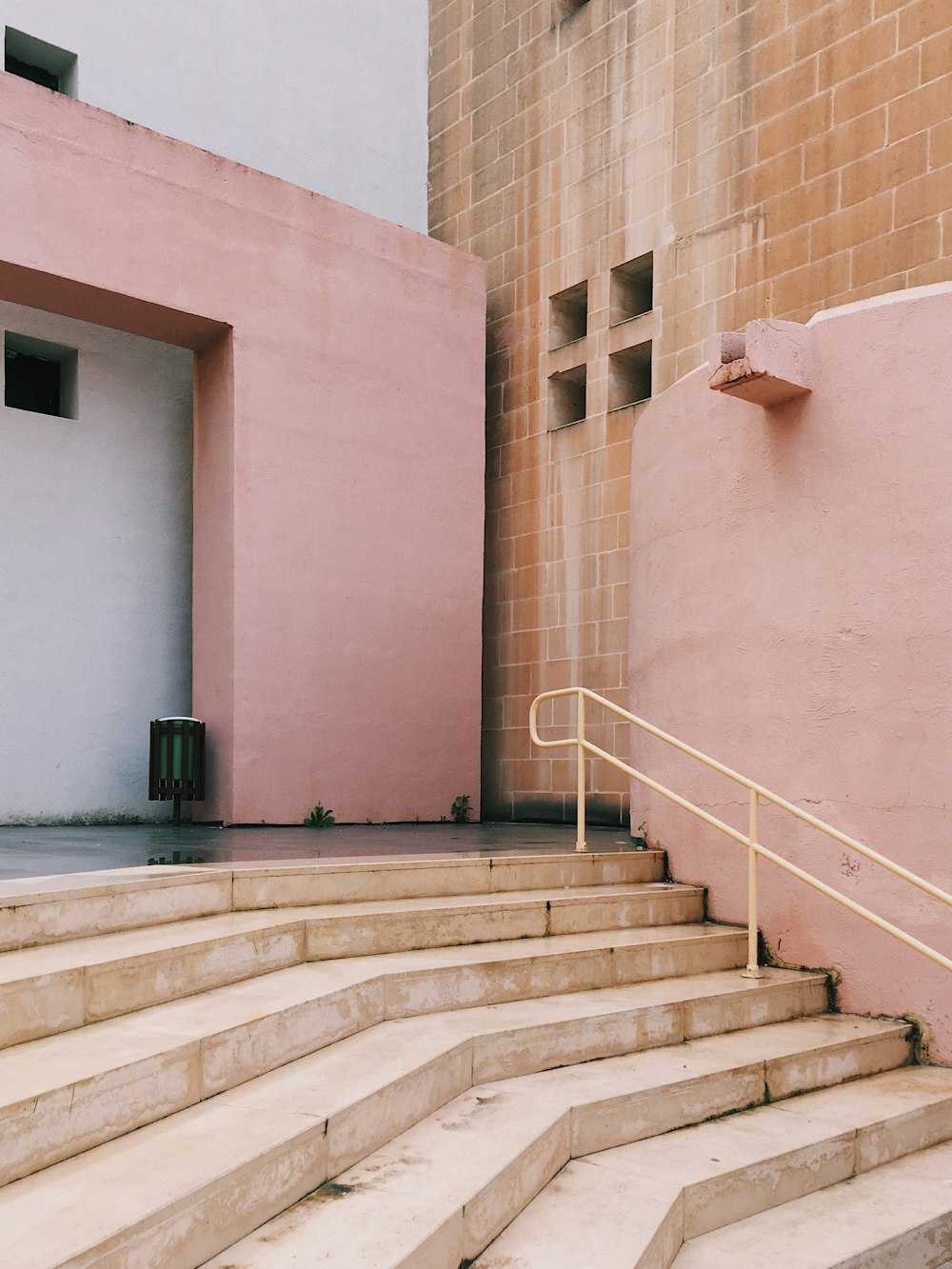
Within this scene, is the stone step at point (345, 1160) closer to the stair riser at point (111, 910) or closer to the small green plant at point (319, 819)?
the stair riser at point (111, 910)

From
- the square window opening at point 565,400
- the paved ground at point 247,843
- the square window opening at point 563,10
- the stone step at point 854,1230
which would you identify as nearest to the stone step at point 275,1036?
the stone step at point 854,1230

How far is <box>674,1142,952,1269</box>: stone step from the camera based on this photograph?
380 cm

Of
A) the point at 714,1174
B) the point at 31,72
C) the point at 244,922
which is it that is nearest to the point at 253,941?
the point at 244,922

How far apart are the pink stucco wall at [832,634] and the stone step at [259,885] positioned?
2.46ft

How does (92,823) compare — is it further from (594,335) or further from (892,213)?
(892,213)

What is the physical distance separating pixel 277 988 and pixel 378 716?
6.21 metres

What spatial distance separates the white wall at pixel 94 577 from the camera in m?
9.49

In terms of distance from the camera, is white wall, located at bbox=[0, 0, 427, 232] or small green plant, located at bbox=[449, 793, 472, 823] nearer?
white wall, located at bbox=[0, 0, 427, 232]

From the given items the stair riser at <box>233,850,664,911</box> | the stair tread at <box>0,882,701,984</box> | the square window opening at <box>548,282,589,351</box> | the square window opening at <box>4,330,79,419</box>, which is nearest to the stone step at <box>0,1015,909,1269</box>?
the stair tread at <box>0,882,701,984</box>

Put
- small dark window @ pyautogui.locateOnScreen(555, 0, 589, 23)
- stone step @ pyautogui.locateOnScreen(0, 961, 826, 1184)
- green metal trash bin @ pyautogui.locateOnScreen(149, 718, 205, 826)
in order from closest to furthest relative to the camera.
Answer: stone step @ pyautogui.locateOnScreen(0, 961, 826, 1184)
green metal trash bin @ pyautogui.locateOnScreen(149, 718, 205, 826)
small dark window @ pyautogui.locateOnScreen(555, 0, 589, 23)

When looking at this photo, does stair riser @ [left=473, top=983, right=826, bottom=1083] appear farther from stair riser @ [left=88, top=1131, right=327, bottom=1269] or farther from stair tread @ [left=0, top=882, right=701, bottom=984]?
stair riser @ [left=88, top=1131, right=327, bottom=1269]

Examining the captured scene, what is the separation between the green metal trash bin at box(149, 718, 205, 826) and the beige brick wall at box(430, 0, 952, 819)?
10.2ft

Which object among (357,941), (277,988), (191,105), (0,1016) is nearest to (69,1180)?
(0,1016)

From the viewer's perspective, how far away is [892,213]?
8336 millimetres
